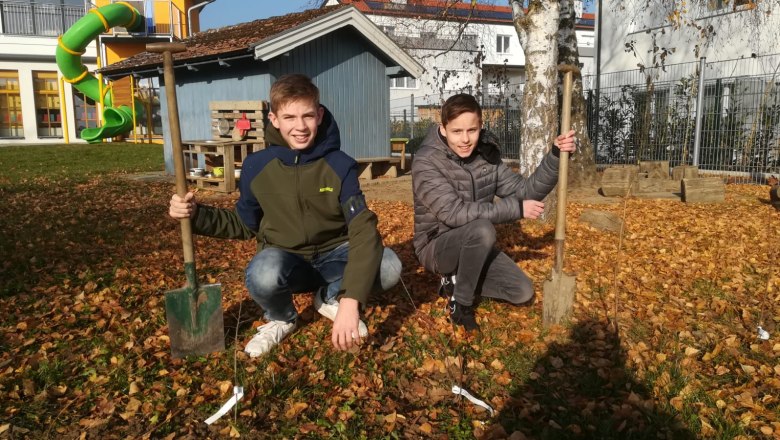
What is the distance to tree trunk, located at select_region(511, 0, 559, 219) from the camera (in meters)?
6.37

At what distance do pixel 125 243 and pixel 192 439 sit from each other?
4.06m

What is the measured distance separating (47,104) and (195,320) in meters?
29.7

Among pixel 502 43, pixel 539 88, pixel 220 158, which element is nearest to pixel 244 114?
pixel 220 158

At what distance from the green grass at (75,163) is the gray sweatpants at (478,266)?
10557 mm

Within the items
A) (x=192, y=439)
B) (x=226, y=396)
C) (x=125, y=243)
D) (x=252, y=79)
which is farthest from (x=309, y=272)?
(x=252, y=79)

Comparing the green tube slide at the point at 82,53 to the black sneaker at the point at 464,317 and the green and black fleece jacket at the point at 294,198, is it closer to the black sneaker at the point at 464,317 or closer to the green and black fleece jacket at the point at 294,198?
the green and black fleece jacket at the point at 294,198

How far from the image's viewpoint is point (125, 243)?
6.04m

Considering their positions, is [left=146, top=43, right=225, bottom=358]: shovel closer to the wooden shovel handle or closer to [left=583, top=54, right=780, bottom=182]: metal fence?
the wooden shovel handle

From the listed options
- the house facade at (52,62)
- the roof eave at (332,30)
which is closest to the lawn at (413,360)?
the roof eave at (332,30)

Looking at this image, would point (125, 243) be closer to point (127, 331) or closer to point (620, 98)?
point (127, 331)

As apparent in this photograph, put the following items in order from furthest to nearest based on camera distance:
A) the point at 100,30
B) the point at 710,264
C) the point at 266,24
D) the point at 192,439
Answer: the point at 100,30, the point at 266,24, the point at 710,264, the point at 192,439

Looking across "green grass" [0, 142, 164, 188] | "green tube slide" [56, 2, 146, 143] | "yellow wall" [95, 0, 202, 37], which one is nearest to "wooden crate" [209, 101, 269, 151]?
"green grass" [0, 142, 164, 188]

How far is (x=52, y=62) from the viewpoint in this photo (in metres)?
27.4

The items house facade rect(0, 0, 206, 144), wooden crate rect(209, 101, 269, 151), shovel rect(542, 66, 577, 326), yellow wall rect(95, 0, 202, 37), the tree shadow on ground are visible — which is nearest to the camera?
the tree shadow on ground
